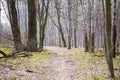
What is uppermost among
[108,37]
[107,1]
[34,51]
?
[107,1]

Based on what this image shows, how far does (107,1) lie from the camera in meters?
11.1

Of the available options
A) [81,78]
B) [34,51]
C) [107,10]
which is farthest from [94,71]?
[34,51]

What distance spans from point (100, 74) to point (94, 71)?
0.67m

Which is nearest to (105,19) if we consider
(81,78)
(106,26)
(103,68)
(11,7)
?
(106,26)

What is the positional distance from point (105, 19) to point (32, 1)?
12.4 m

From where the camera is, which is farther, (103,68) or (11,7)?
A: (11,7)

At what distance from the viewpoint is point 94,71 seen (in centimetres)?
1381

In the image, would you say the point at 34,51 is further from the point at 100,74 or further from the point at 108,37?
the point at 108,37

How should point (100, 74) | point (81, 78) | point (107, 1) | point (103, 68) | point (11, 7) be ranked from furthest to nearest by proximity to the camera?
point (11, 7), point (103, 68), point (100, 74), point (81, 78), point (107, 1)

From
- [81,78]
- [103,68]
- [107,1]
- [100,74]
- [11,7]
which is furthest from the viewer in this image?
[11,7]

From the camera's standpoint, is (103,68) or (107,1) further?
(103,68)

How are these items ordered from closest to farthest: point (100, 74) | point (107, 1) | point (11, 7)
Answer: point (107, 1), point (100, 74), point (11, 7)

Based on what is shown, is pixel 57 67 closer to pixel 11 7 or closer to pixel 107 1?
pixel 107 1

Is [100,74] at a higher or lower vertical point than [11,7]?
lower
